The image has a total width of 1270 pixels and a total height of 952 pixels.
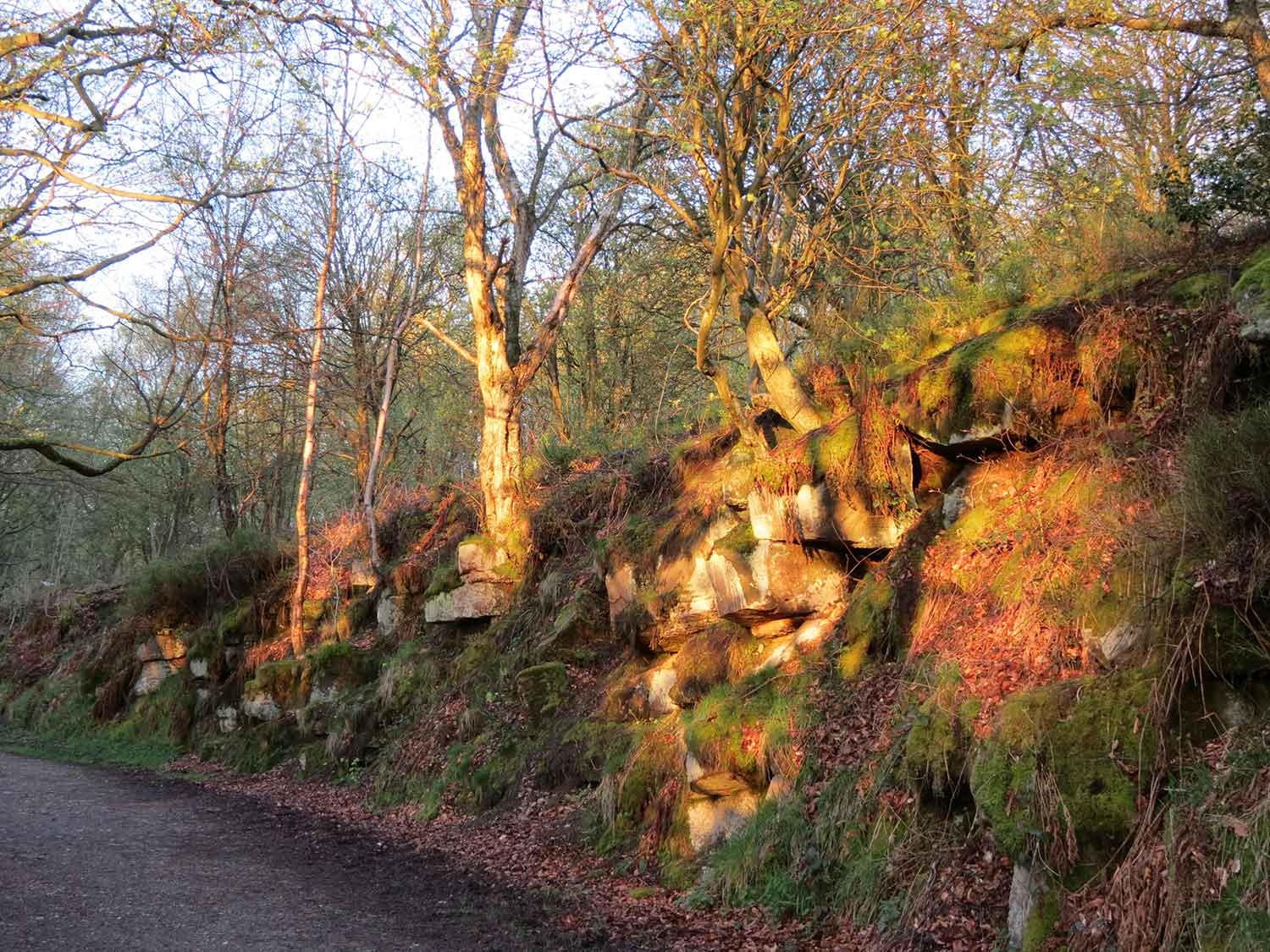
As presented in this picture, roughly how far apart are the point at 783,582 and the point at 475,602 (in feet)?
19.6

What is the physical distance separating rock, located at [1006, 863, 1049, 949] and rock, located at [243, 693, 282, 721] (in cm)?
1261

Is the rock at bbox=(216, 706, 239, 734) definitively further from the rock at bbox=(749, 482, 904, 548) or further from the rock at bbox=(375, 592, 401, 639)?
the rock at bbox=(749, 482, 904, 548)

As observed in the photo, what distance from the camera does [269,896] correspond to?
7.31 metres

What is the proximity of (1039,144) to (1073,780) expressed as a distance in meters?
8.33

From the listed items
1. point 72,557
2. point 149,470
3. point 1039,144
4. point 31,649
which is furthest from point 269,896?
point 72,557

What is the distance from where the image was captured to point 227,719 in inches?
623

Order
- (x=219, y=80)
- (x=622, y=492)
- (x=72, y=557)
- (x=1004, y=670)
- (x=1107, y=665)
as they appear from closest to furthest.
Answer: (x=1107, y=665)
(x=1004, y=670)
(x=219, y=80)
(x=622, y=492)
(x=72, y=557)

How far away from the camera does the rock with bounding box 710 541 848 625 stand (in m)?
8.16

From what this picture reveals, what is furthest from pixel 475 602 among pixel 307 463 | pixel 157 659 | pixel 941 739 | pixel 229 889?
pixel 157 659

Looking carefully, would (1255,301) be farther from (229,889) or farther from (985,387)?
(229,889)

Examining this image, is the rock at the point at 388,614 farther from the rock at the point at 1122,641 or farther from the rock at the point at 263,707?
the rock at the point at 1122,641

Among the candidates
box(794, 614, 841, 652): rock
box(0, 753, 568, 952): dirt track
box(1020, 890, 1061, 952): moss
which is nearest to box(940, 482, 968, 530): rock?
box(794, 614, 841, 652): rock

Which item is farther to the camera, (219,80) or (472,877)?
(219,80)

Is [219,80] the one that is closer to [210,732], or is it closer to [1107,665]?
[1107,665]
